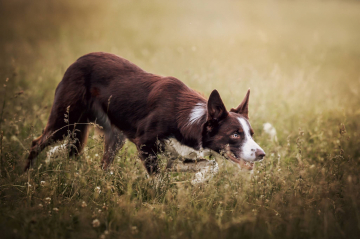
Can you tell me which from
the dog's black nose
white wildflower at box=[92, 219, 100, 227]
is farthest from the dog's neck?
white wildflower at box=[92, 219, 100, 227]

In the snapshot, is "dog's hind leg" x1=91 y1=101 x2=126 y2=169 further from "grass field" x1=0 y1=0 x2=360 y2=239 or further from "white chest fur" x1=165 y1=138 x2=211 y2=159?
"white chest fur" x1=165 y1=138 x2=211 y2=159

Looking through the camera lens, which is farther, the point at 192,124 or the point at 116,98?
the point at 116,98

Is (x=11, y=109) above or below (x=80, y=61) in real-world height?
below

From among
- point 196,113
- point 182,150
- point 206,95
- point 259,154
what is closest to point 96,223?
point 182,150

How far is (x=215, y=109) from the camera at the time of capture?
3119mm

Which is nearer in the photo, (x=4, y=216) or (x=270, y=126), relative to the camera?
A: (x=4, y=216)

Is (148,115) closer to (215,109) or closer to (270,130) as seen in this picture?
(215,109)

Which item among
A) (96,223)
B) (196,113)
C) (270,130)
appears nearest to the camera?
(96,223)

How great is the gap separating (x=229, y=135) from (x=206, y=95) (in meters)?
2.95

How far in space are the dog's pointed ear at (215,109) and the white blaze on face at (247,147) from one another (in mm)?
221

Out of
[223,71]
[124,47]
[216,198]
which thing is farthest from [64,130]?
[124,47]

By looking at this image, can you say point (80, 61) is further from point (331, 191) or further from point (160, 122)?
point (331, 191)

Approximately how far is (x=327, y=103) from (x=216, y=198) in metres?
4.32

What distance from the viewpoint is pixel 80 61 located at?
146 inches
